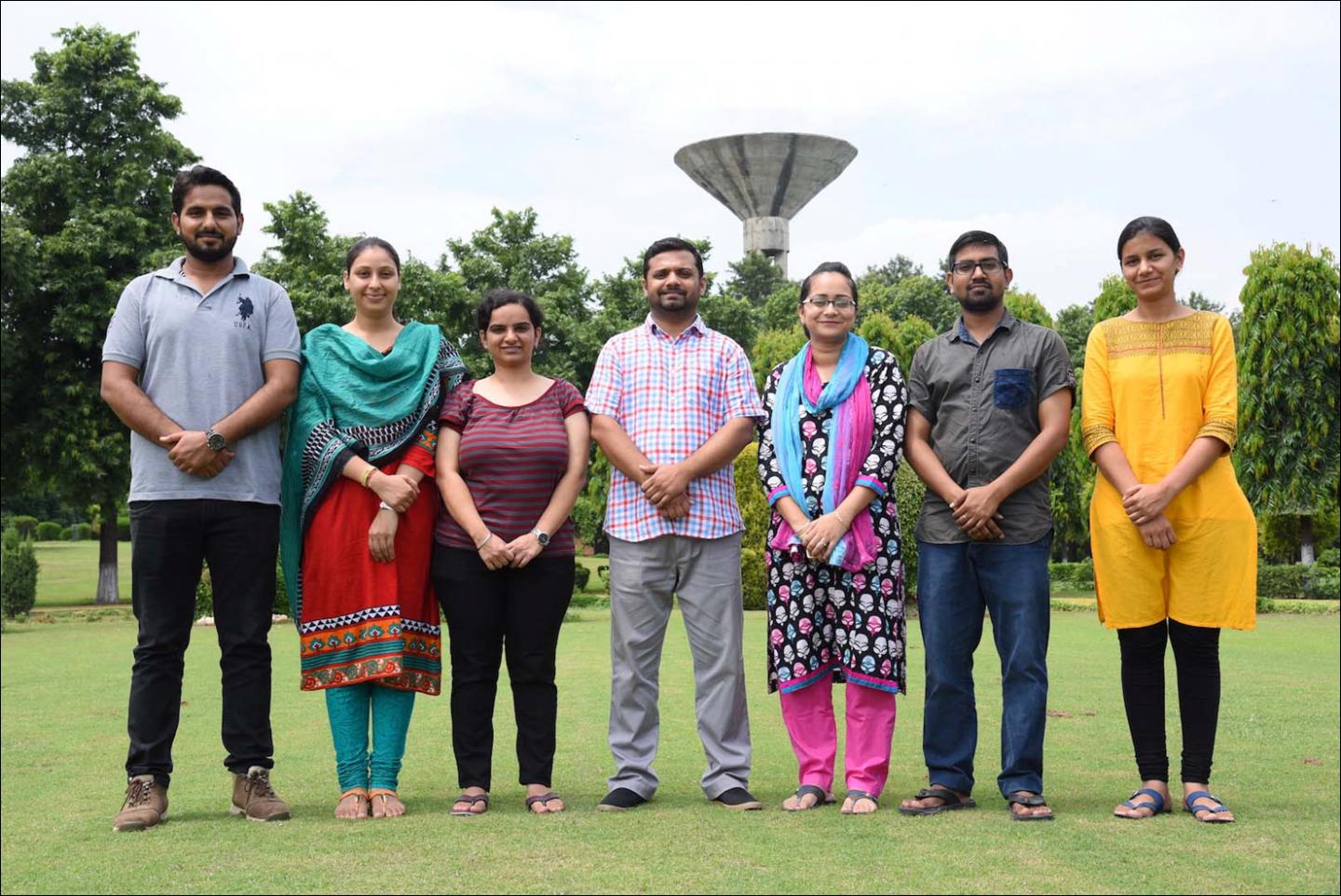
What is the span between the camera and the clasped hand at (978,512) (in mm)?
4379

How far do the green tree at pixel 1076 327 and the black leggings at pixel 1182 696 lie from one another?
2805 centimetres

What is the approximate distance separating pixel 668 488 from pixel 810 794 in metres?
1.21

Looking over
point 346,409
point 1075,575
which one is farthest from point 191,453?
point 1075,575

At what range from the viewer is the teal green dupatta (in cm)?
453

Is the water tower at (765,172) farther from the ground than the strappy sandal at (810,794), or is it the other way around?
the water tower at (765,172)

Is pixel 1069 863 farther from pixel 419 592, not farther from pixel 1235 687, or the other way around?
pixel 1235 687

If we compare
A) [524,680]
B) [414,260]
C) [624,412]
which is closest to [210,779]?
[524,680]

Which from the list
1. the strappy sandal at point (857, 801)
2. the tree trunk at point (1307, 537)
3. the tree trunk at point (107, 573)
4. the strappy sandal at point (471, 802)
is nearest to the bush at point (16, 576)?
the tree trunk at point (107, 573)

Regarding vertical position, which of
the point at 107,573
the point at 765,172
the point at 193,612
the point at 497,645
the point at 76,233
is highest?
the point at 765,172

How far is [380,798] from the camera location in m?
4.41

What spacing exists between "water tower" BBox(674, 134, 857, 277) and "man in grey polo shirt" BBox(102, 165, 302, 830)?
33.9 meters

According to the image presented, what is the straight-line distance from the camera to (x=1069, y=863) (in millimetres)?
3619

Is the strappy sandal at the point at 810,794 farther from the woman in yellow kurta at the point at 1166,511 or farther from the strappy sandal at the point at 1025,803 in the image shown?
the woman in yellow kurta at the point at 1166,511

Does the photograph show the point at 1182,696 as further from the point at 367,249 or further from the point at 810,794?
the point at 367,249
